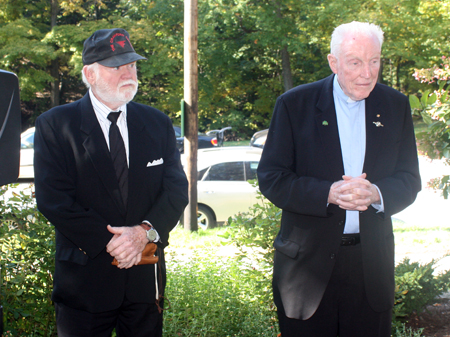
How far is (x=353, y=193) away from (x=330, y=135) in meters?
0.33

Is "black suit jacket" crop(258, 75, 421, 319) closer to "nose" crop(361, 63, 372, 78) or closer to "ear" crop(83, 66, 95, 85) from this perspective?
"nose" crop(361, 63, 372, 78)

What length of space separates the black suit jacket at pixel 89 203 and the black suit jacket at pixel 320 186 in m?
0.61

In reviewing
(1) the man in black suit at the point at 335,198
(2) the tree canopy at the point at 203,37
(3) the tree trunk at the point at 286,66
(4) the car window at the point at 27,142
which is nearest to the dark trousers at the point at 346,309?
(1) the man in black suit at the point at 335,198

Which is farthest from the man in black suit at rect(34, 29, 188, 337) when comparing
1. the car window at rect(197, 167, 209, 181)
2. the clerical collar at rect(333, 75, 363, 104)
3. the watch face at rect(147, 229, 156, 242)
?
the car window at rect(197, 167, 209, 181)

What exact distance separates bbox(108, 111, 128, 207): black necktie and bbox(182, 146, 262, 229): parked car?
6.58 m

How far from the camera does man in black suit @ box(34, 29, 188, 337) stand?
236 centimetres

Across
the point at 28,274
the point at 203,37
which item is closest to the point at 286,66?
the point at 203,37

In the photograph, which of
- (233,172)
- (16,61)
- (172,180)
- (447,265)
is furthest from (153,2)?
(172,180)

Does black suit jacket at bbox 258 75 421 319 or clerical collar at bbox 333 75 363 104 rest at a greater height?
clerical collar at bbox 333 75 363 104

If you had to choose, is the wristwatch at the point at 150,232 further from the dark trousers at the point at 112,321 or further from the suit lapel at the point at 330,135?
the suit lapel at the point at 330,135

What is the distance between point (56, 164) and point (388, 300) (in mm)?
1729

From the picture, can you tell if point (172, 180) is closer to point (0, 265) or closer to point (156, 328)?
point (156, 328)

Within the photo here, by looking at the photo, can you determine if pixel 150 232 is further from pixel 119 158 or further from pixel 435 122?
pixel 435 122

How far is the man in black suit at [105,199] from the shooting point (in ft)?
7.74
